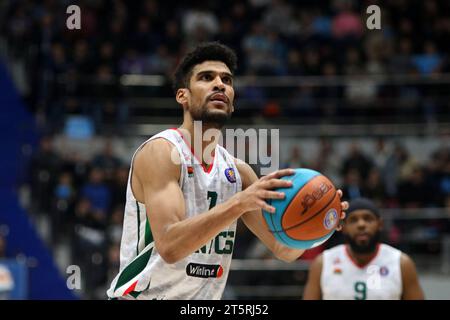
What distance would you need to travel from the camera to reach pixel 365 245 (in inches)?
291

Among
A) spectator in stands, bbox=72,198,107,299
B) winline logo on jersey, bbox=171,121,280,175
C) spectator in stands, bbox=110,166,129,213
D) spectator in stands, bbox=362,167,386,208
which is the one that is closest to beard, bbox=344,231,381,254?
winline logo on jersey, bbox=171,121,280,175

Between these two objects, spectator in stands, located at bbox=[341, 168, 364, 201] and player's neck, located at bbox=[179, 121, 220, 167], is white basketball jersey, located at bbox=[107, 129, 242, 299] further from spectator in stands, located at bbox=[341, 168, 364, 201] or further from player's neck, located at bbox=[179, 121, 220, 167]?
spectator in stands, located at bbox=[341, 168, 364, 201]

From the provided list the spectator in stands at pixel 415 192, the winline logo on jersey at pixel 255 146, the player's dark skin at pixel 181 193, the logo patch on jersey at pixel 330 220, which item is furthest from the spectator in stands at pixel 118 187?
the logo patch on jersey at pixel 330 220

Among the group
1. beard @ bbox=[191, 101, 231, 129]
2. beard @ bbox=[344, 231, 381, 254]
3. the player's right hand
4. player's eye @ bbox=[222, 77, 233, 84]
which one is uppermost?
player's eye @ bbox=[222, 77, 233, 84]

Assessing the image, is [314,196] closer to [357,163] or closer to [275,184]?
[275,184]

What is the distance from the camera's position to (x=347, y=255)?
7.59m

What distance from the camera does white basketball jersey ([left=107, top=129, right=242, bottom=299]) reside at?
4.92 meters

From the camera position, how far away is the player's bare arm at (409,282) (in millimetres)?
7156

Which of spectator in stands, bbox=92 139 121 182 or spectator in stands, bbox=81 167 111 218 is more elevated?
spectator in stands, bbox=92 139 121 182

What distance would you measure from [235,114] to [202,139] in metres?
8.20

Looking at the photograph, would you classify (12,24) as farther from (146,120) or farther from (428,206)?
(428,206)

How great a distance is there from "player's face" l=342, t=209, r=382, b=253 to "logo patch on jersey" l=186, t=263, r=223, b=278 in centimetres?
260

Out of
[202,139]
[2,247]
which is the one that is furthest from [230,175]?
[2,247]
